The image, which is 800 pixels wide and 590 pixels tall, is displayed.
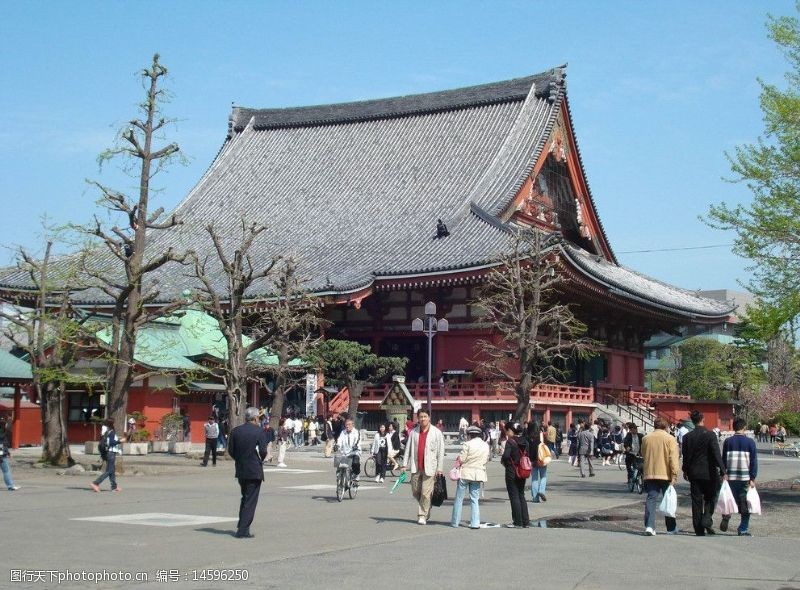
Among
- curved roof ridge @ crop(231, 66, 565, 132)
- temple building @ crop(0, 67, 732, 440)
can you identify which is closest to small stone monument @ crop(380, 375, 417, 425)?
temple building @ crop(0, 67, 732, 440)

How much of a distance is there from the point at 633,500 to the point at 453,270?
22786 millimetres

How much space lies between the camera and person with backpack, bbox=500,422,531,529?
15.2 metres

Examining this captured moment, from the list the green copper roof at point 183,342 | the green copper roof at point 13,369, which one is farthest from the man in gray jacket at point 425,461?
the green copper roof at point 13,369

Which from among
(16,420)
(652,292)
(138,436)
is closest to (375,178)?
(652,292)

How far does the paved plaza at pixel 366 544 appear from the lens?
34.0ft

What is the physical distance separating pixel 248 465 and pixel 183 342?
2821 cm

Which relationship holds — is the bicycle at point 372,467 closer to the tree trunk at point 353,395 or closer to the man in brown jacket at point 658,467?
the tree trunk at point 353,395

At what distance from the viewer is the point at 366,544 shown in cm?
1297

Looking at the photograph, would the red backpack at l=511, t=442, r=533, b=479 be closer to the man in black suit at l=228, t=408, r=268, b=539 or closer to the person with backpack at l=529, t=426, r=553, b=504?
the man in black suit at l=228, t=408, r=268, b=539

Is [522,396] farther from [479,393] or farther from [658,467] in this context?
[658,467]

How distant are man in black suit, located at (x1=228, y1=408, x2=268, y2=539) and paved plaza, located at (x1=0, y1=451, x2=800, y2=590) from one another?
302 mm

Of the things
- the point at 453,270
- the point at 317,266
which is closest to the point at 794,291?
the point at 453,270

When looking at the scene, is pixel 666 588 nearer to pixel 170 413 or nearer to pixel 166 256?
pixel 166 256

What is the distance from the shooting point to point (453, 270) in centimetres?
4278
